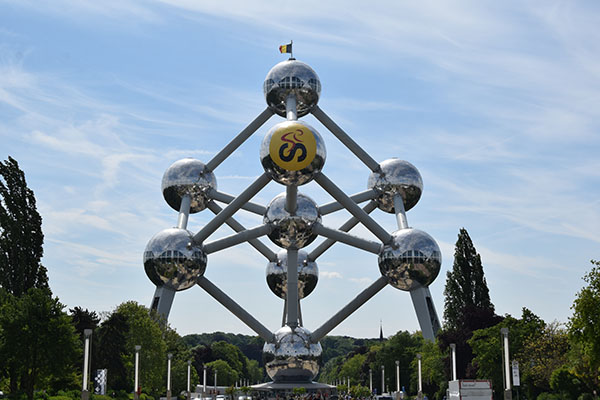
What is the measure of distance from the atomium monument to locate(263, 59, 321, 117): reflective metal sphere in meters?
0.05

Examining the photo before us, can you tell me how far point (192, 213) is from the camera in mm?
38156

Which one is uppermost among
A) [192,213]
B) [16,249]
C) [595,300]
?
[192,213]

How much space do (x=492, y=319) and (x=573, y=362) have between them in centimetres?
1322

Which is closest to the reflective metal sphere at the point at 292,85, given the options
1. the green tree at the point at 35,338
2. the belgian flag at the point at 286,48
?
the belgian flag at the point at 286,48

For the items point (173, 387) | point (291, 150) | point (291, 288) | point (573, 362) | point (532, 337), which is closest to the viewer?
point (291, 150)

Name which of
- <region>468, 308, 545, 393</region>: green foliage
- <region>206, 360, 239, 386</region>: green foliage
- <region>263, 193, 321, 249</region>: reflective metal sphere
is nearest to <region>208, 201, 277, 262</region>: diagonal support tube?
<region>263, 193, 321, 249</region>: reflective metal sphere

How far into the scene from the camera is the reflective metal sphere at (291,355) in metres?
32.7

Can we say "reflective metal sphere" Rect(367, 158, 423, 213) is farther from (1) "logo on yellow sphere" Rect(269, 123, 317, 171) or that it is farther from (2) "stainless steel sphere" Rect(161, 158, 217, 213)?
(1) "logo on yellow sphere" Rect(269, 123, 317, 171)

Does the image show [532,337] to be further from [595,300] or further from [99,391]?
[99,391]

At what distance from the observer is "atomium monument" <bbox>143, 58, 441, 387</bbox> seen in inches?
1167

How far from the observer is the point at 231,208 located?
31.7 metres

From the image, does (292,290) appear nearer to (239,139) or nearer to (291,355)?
(291,355)

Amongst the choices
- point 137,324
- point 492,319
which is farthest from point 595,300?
point 137,324

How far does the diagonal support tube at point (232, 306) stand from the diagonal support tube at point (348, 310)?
2.27 m
